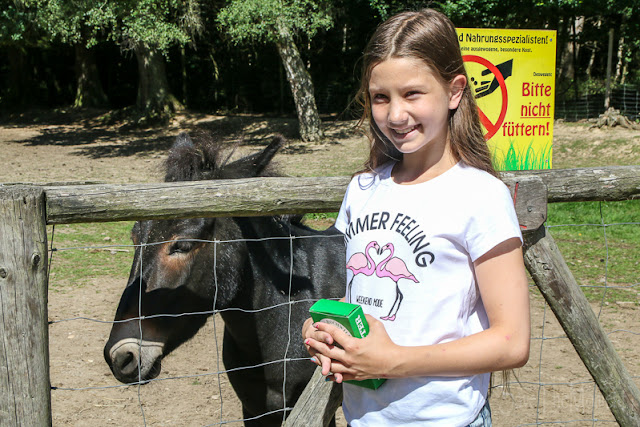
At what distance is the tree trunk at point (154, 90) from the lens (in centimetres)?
1994

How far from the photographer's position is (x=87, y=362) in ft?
14.4

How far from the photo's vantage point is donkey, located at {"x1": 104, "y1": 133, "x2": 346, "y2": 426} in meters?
2.49

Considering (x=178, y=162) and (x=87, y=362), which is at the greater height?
(x=178, y=162)

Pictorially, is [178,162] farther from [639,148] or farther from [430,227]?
[639,148]

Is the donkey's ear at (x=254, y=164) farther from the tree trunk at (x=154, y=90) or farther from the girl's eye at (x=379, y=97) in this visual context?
the tree trunk at (x=154, y=90)

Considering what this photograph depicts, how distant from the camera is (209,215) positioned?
2.15 metres

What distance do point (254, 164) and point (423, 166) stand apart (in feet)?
4.89

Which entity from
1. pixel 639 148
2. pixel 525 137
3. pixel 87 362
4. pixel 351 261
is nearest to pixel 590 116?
pixel 639 148

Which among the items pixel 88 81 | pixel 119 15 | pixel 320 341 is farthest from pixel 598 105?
pixel 88 81

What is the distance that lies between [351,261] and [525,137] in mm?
3824

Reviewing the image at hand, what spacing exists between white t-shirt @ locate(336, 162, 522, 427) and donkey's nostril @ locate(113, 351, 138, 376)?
4.11ft

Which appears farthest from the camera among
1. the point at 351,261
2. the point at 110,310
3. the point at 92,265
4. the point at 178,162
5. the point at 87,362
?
the point at 92,265

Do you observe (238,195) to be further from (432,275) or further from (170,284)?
(432,275)

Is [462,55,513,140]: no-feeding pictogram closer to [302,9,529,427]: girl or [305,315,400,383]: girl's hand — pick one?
[302,9,529,427]: girl
